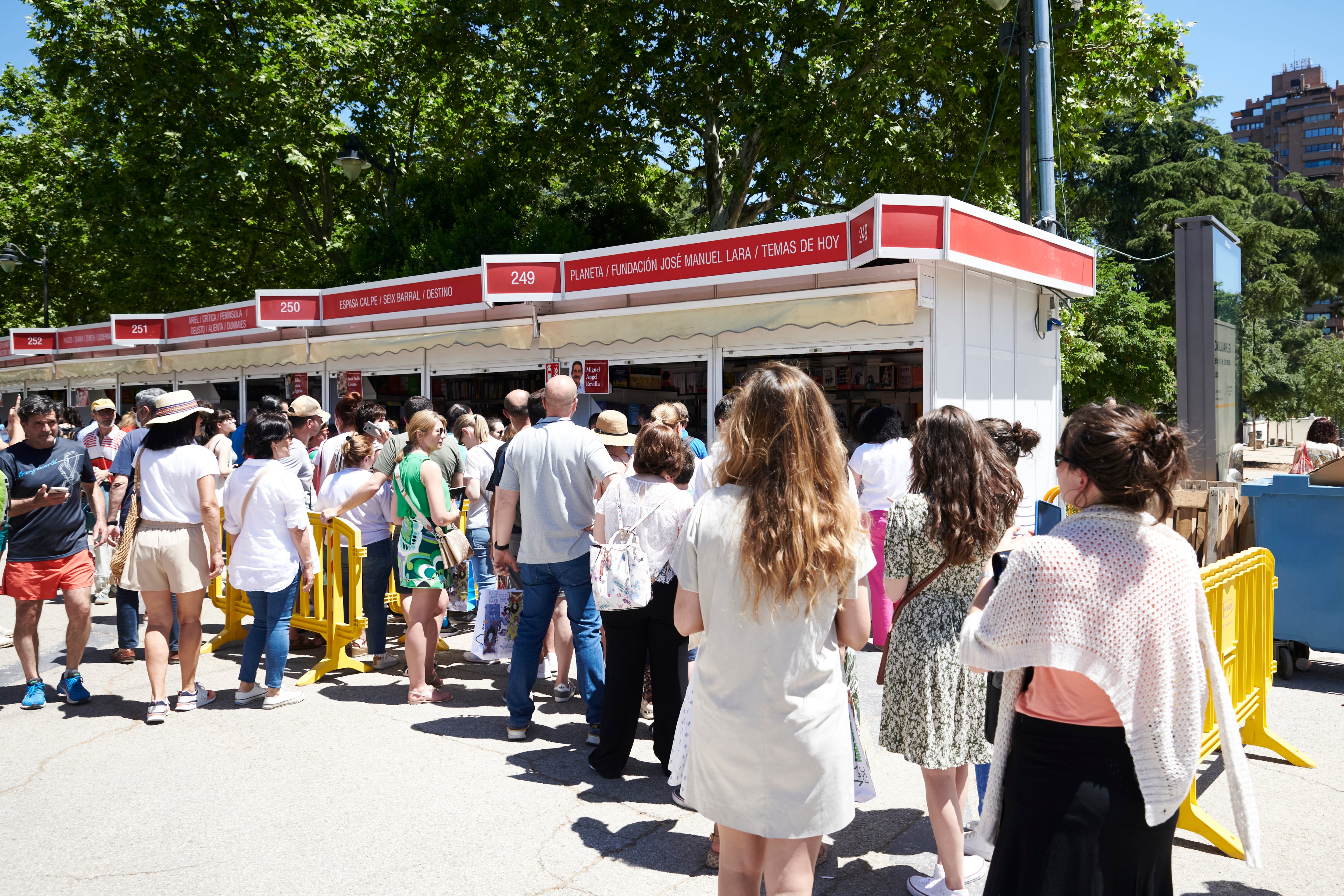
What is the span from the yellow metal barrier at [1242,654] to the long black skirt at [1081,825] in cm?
185

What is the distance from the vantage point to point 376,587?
6.29 m

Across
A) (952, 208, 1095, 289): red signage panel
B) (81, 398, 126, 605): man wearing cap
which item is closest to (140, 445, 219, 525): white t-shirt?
(81, 398, 126, 605): man wearing cap

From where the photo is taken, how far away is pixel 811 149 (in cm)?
1598

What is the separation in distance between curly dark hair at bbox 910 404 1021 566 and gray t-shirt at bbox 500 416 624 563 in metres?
2.12

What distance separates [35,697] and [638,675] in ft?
12.7

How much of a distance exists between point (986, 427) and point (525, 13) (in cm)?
1707

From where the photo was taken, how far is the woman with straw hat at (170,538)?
5.12 m

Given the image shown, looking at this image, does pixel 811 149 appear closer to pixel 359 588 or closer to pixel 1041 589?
pixel 359 588

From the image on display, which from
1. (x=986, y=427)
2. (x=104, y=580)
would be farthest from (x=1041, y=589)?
(x=104, y=580)

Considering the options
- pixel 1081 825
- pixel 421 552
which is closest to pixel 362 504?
pixel 421 552

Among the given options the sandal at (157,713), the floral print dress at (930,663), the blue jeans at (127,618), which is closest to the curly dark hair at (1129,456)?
the floral print dress at (930,663)

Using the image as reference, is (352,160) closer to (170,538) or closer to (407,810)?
(170,538)

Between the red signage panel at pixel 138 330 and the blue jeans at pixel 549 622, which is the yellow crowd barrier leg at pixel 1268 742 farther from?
the red signage panel at pixel 138 330

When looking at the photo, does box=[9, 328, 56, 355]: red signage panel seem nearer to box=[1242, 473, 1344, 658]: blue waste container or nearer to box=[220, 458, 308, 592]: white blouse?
box=[220, 458, 308, 592]: white blouse
